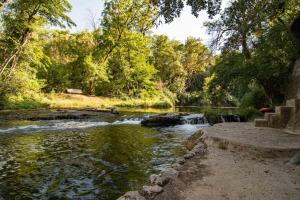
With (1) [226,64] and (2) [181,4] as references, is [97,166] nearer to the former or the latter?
(2) [181,4]

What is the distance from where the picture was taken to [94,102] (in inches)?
1222

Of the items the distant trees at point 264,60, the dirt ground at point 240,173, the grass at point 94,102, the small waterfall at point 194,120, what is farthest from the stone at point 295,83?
the grass at point 94,102

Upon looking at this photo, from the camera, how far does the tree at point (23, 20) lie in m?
20.2

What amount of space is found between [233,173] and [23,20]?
20.8 metres

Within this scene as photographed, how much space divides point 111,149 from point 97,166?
2.26m

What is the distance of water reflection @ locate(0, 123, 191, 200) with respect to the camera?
571 centimetres

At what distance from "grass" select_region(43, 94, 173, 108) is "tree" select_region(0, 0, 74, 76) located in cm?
678

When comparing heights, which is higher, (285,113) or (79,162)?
(285,113)

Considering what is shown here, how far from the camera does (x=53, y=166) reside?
24.6 ft

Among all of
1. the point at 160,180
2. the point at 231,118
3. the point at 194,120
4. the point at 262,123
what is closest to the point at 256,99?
the point at 231,118

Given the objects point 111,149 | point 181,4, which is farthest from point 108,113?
point 181,4

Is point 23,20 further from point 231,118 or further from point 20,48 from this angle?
point 231,118

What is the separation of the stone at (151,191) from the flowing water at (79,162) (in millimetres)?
1590

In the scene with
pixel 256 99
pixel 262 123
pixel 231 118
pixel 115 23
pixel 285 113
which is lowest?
pixel 231 118
